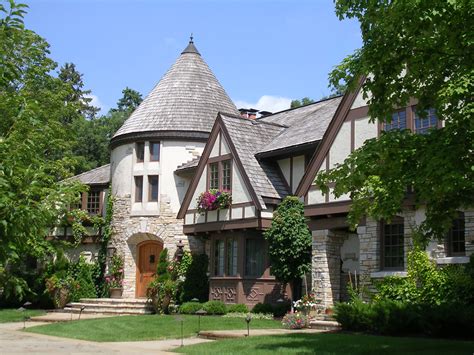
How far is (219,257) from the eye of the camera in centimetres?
2634

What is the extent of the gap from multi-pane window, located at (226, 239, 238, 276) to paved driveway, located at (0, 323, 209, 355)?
26.6 feet

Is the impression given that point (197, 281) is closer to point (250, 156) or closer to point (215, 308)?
point (215, 308)

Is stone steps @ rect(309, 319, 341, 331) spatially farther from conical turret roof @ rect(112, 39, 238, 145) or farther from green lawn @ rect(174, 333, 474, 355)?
conical turret roof @ rect(112, 39, 238, 145)

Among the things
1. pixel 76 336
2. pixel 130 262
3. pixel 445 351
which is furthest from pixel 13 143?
pixel 130 262

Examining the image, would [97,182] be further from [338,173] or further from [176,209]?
[338,173]

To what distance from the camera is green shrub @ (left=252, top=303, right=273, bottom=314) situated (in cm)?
2305

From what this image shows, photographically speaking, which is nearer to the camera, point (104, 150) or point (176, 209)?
point (176, 209)

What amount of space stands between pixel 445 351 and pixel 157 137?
19.3m

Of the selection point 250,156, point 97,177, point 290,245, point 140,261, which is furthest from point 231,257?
point 97,177

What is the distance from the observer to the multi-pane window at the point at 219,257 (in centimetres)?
2609

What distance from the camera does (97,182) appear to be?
33281mm

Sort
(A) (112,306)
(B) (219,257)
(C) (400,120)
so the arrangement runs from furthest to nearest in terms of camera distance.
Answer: (A) (112,306) → (B) (219,257) → (C) (400,120)

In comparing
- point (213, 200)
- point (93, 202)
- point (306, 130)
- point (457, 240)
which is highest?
point (306, 130)

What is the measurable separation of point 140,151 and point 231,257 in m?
7.75
